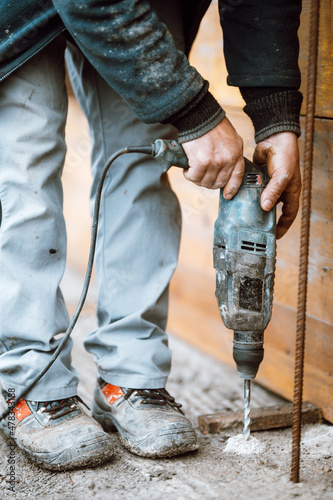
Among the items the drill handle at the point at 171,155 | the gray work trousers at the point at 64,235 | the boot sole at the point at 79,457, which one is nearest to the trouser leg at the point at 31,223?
the gray work trousers at the point at 64,235

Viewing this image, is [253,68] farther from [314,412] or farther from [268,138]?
[314,412]

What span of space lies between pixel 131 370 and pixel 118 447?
18 cm

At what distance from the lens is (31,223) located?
4.09 feet

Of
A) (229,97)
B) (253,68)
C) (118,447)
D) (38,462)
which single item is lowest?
(118,447)

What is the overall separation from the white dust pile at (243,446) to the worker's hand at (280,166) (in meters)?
0.57

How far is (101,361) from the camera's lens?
4.60 feet

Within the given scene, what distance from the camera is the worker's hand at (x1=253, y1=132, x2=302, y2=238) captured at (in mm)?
1184

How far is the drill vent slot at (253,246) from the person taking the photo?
47.4 inches

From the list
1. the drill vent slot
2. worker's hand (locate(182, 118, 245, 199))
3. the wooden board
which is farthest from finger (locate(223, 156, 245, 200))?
the wooden board

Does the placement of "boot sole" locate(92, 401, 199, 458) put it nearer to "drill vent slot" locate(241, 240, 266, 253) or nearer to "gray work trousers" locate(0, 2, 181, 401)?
"gray work trousers" locate(0, 2, 181, 401)

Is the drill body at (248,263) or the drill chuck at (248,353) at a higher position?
the drill body at (248,263)

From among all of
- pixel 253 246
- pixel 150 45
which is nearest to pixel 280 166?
pixel 253 246

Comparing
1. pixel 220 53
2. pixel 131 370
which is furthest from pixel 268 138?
pixel 220 53

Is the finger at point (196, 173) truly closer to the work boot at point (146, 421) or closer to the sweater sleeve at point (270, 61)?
the sweater sleeve at point (270, 61)
